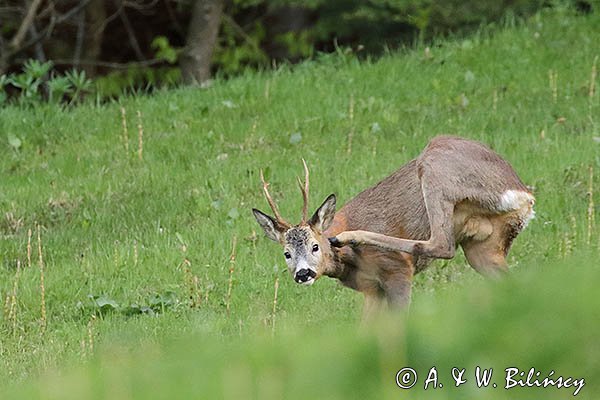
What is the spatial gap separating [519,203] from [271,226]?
146 cm

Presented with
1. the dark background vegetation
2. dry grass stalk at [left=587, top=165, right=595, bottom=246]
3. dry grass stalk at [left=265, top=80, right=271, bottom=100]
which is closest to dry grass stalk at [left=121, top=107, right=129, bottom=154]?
dry grass stalk at [left=265, top=80, right=271, bottom=100]

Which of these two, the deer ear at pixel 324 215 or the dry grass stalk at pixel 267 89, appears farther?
the dry grass stalk at pixel 267 89

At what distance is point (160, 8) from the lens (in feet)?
72.2

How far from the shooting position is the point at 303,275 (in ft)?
24.8

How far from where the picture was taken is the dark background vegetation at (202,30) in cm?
1841

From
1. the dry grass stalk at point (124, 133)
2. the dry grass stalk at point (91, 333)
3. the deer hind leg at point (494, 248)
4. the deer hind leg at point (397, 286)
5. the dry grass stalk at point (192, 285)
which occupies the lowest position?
the dry grass stalk at point (91, 333)

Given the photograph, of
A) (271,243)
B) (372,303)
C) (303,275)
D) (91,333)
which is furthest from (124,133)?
(303,275)

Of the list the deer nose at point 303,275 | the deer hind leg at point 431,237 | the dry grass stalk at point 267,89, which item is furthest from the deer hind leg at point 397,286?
the dry grass stalk at point 267,89

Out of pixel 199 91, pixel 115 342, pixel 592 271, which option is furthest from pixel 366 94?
pixel 592 271

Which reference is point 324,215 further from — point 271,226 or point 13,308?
point 13,308

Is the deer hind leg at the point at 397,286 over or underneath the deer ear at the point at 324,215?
underneath

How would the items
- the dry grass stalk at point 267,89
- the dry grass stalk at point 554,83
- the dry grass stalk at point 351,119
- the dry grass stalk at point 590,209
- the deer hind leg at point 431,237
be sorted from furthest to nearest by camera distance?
the dry grass stalk at point 267,89, the dry grass stalk at point 554,83, the dry grass stalk at point 351,119, the dry grass stalk at point 590,209, the deer hind leg at point 431,237

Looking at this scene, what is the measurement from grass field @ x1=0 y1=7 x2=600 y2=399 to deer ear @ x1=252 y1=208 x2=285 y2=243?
1.65ft

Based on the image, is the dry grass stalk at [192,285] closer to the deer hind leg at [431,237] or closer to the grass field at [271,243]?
the grass field at [271,243]
